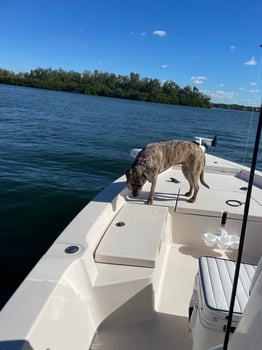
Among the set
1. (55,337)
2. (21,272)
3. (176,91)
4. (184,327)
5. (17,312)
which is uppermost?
(176,91)

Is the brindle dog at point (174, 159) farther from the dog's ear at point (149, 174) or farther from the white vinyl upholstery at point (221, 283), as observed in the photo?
the white vinyl upholstery at point (221, 283)

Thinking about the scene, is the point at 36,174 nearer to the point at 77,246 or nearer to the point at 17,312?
the point at 77,246

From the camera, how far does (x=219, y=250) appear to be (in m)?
3.52

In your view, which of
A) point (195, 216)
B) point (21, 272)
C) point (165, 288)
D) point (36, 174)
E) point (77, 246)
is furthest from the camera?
point (36, 174)

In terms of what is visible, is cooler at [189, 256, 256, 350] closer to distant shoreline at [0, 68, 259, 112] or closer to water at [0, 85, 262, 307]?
water at [0, 85, 262, 307]

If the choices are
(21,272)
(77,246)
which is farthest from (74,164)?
(77,246)

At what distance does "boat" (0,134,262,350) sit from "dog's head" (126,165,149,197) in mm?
170

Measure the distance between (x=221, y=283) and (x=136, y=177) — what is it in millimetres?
2030

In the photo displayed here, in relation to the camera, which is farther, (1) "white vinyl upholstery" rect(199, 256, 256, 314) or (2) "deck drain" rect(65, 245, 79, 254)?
(2) "deck drain" rect(65, 245, 79, 254)

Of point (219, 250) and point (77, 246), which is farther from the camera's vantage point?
point (219, 250)

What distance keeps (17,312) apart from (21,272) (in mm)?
2328

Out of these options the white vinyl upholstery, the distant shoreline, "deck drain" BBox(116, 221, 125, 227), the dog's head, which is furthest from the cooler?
the distant shoreline

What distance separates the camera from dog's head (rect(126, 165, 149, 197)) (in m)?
3.68

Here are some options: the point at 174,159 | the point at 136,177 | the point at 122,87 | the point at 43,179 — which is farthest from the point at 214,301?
the point at 122,87
